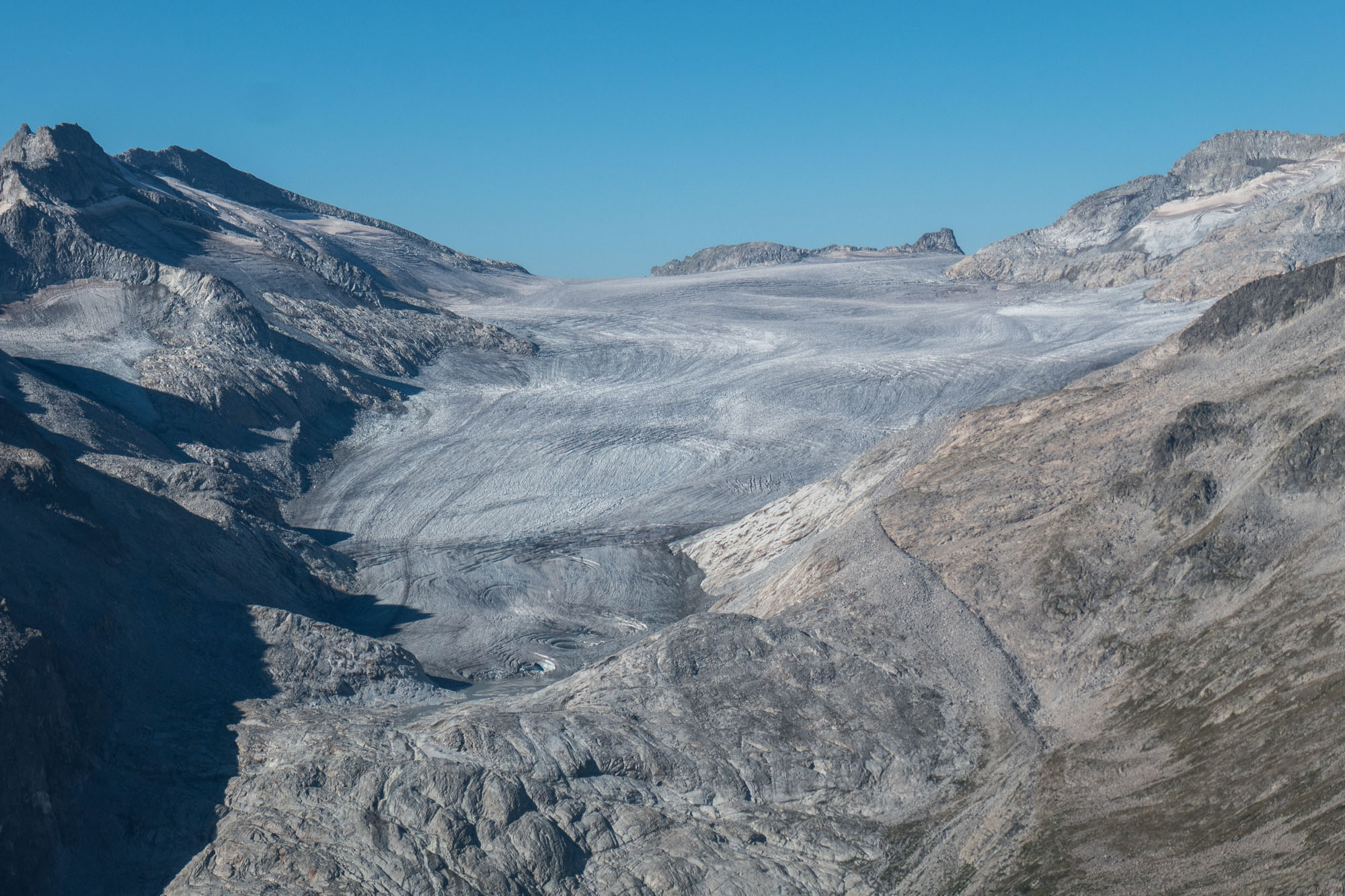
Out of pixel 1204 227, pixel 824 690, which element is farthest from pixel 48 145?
pixel 1204 227

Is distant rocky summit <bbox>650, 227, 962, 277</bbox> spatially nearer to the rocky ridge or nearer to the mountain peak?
the mountain peak

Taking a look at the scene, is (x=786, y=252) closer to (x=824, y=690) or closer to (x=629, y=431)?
(x=629, y=431)

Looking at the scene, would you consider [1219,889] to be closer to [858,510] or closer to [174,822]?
[174,822]

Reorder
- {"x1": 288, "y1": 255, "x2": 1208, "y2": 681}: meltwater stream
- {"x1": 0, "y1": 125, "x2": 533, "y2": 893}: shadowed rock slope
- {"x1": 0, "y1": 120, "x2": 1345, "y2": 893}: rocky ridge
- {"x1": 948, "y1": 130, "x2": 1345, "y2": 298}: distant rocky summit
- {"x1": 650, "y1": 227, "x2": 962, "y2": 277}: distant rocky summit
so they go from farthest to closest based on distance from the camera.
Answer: {"x1": 650, "y1": 227, "x2": 962, "y2": 277}: distant rocky summit, {"x1": 948, "y1": 130, "x2": 1345, "y2": 298}: distant rocky summit, {"x1": 288, "y1": 255, "x2": 1208, "y2": 681}: meltwater stream, {"x1": 0, "y1": 125, "x2": 533, "y2": 893}: shadowed rock slope, {"x1": 0, "y1": 120, "x2": 1345, "y2": 893}: rocky ridge

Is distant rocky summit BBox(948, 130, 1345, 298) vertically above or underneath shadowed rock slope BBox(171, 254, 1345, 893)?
above

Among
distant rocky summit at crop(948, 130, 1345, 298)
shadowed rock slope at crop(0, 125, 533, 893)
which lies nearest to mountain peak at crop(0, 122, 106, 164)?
shadowed rock slope at crop(0, 125, 533, 893)
